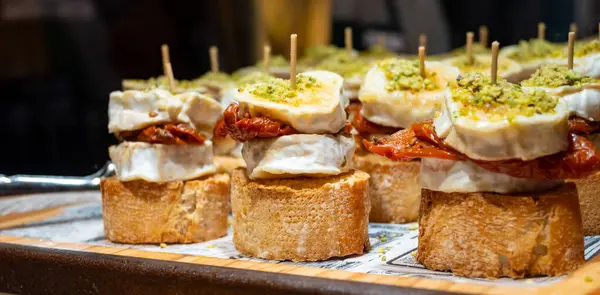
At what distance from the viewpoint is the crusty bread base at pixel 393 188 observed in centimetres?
422

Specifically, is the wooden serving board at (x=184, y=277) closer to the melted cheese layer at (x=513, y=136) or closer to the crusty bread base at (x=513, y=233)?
the crusty bread base at (x=513, y=233)

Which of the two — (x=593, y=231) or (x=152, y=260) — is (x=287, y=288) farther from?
(x=593, y=231)

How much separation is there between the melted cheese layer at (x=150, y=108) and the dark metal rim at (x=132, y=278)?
31.6 inches

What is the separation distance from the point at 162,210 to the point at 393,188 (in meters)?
1.22

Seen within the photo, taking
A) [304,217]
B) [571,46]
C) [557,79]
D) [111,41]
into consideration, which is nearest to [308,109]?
[304,217]

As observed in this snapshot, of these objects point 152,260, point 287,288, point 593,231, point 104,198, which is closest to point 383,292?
point 287,288

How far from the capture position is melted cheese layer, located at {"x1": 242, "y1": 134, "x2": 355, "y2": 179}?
3.43 metres

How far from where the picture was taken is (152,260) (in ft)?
10.3

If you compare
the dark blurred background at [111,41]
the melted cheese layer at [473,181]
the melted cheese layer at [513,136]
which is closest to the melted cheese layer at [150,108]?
the melted cheese layer at [473,181]

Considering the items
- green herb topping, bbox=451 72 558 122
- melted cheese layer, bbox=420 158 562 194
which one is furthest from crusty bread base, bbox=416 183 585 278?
green herb topping, bbox=451 72 558 122

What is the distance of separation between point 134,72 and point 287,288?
432 cm

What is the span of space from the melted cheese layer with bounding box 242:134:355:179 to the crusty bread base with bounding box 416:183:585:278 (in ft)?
1.91

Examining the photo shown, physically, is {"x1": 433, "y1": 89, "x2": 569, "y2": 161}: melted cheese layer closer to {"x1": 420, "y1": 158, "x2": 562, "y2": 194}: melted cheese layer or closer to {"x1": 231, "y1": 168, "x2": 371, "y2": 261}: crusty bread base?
{"x1": 420, "y1": 158, "x2": 562, "y2": 194}: melted cheese layer

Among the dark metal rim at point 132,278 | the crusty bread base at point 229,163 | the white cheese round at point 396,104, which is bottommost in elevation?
the dark metal rim at point 132,278
